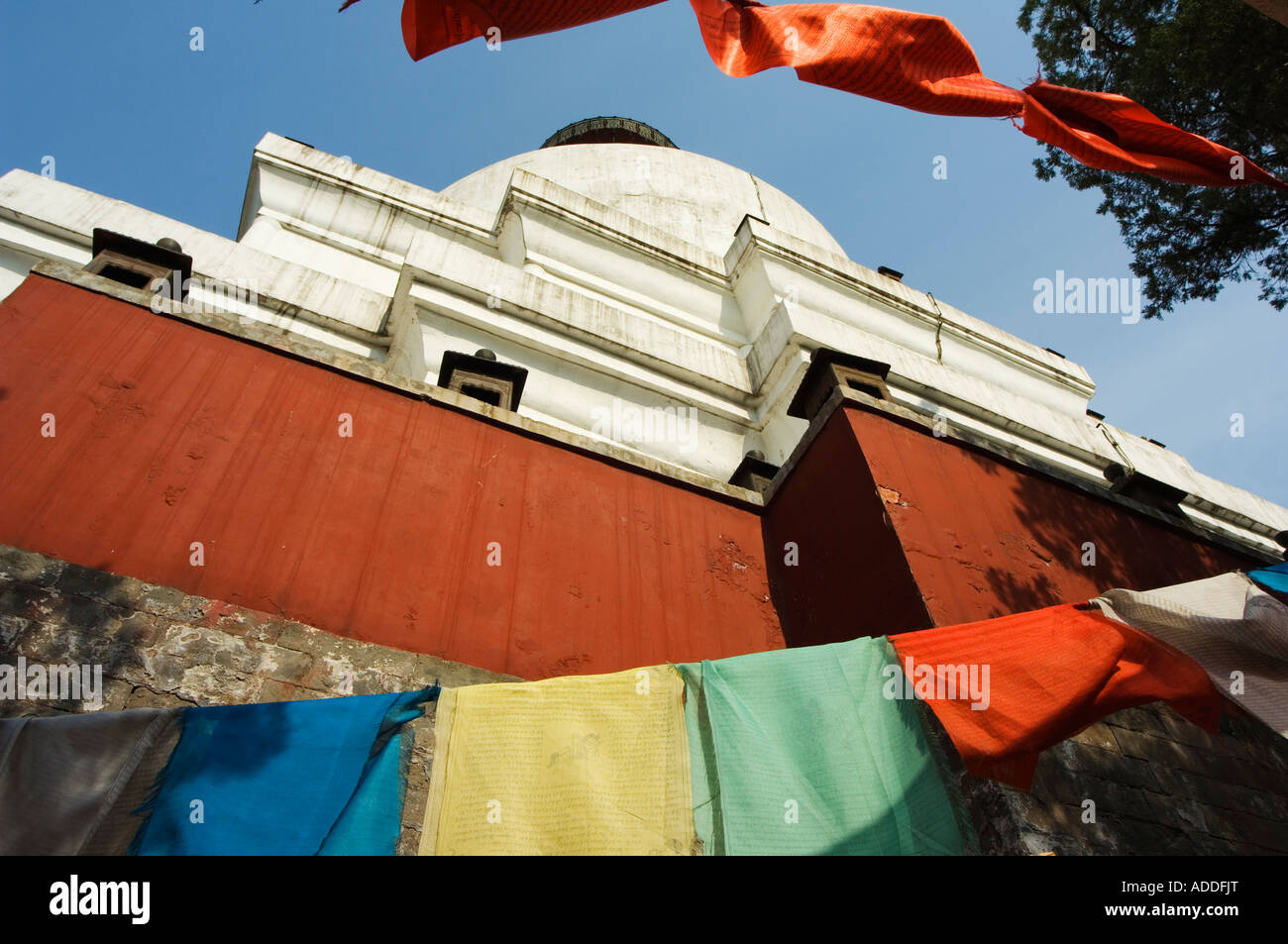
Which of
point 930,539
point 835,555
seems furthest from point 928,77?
point 835,555

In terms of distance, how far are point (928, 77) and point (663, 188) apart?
9646 mm

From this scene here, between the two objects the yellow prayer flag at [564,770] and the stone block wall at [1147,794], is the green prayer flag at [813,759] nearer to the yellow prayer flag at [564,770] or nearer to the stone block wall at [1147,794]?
the yellow prayer flag at [564,770]

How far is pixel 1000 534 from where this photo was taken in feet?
18.8

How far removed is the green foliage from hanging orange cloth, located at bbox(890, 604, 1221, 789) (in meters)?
5.76

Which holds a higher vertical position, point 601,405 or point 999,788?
point 601,405

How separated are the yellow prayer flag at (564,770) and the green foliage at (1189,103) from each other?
7.64 m

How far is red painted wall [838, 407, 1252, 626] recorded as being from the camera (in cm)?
519

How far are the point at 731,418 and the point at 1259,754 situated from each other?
575 cm

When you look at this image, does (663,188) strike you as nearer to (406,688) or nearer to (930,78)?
(930,78)

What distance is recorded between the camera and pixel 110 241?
6.07 m

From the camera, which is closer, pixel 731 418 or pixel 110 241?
pixel 110 241

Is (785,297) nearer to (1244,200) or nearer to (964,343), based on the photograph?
(964,343)

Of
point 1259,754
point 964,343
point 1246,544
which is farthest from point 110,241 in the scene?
point 964,343

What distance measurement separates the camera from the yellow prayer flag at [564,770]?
3172 millimetres
